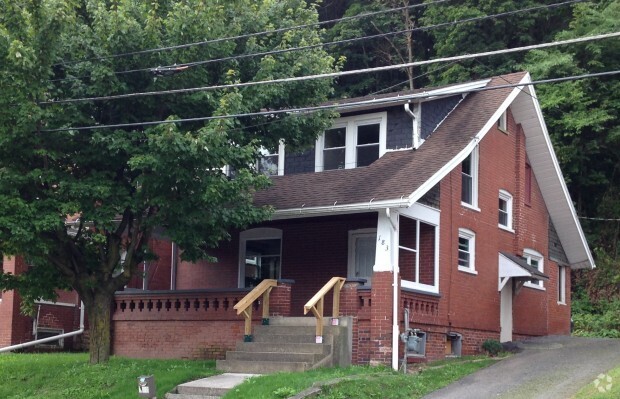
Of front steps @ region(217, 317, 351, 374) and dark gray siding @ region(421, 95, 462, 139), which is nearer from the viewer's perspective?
front steps @ region(217, 317, 351, 374)

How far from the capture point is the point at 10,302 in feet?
82.7

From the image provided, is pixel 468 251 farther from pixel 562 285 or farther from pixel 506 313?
pixel 562 285

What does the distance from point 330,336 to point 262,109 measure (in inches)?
198

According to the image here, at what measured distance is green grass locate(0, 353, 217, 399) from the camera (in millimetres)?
17250

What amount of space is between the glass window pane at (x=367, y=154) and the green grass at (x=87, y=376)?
6515 mm

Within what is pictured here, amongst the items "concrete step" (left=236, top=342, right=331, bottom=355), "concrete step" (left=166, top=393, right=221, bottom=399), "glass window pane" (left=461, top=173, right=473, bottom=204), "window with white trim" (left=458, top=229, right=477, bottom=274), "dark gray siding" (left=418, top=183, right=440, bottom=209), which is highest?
"glass window pane" (left=461, top=173, right=473, bottom=204)

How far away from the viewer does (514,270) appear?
23.7 m

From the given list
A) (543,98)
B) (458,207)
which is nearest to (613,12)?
(543,98)

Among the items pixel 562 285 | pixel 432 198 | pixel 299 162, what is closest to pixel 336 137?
pixel 299 162

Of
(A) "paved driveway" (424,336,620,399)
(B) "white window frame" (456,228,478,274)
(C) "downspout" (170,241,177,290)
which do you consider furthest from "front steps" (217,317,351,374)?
(C) "downspout" (170,241,177,290)

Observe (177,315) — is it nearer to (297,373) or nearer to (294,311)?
(294,311)

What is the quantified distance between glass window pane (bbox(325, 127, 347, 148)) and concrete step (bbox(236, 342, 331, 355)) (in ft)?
21.6

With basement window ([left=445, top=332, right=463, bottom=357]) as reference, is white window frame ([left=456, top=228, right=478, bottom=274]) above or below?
above

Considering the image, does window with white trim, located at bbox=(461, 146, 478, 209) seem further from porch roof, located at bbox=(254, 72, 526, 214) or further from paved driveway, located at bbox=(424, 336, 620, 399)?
paved driveway, located at bbox=(424, 336, 620, 399)
